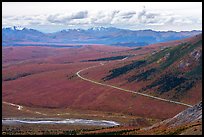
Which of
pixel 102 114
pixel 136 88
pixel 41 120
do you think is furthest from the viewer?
pixel 136 88

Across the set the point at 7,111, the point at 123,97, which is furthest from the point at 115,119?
the point at 7,111

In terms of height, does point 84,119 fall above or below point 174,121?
below

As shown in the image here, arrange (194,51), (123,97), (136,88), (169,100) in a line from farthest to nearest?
(194,51) → (136,88) → (123,97) → (169,100)

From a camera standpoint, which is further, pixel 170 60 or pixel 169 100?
pixel 170 60

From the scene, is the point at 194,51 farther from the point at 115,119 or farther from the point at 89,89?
the point at 115,119

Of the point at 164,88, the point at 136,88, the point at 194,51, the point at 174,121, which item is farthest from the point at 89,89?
the point at 174,121

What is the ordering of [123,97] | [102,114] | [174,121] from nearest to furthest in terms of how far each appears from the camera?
1. [174,121]
2. [102,114]
3. [123,97]

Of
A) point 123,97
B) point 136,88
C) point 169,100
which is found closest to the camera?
point 169,100

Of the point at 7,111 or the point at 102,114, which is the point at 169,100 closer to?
the point at 102,114

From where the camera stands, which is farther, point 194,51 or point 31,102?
point 194,51
